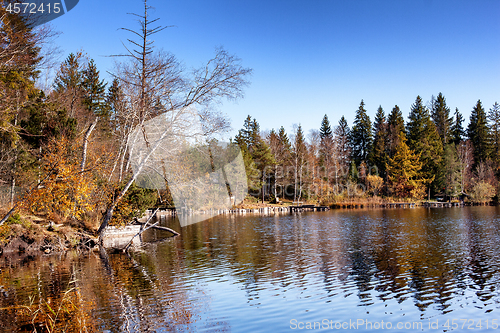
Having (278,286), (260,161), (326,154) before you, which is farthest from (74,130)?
(326,154)

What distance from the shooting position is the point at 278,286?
8875mm

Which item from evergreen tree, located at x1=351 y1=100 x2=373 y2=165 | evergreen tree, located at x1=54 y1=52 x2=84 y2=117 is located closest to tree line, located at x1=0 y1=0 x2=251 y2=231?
evergreen tree, located at x1=54 y1=52 x2=84 y2=117

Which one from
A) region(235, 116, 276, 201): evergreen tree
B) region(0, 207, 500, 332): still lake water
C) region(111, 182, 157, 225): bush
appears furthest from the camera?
region(235, 116, 276, 201): evergreen tree

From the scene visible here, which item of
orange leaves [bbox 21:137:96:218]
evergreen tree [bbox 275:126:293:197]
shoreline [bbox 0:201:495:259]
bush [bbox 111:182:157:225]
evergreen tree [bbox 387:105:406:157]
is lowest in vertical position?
shoreline [bbox 0:201:495:259]

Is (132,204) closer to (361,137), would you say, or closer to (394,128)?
(394,128)

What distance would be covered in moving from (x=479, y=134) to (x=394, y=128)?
1462cm

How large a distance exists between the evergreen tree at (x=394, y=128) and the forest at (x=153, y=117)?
0.18m

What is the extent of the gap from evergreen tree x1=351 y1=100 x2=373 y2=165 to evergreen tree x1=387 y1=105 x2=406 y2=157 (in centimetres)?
453

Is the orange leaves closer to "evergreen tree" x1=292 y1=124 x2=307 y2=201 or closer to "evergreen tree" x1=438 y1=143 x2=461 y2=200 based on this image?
"evergreen tree" x1=292 y1=124 x2=307 y2=201

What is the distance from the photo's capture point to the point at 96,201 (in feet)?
52.4

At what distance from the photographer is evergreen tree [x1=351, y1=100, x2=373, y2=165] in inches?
2486

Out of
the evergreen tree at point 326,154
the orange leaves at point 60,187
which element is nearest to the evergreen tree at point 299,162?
the evergreen tree at point 326,154

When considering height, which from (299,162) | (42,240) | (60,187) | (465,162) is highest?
(299,162)

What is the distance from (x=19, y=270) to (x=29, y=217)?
4.99 meters
